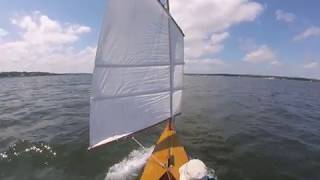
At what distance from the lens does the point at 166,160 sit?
1307 centimetres

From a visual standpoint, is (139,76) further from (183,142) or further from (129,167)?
(183,142)

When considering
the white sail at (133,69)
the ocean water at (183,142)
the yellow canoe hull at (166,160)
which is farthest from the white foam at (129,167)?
the white sail at (133,69)

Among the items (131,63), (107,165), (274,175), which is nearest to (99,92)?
(131,63)

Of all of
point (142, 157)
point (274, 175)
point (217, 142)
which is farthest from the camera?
point (217, 142)

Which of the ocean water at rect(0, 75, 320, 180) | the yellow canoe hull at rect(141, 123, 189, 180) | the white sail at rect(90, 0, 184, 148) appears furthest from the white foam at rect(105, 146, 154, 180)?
the white sail at rect(90, 0, 184, 148)

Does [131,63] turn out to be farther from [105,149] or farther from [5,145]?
[5,145]

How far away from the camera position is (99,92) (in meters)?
11.4

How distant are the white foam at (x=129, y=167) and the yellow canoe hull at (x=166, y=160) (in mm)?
2104

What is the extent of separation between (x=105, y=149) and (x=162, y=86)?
22.6 ft

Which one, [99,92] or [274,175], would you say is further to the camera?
[274,175]

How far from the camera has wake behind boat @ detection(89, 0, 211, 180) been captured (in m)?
11.0

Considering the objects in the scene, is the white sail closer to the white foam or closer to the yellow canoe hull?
the yellow canoe hull

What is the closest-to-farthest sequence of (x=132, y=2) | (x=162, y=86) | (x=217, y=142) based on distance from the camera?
(x=132, y=2)
(x=162, y=86)
(x=217, y=142)

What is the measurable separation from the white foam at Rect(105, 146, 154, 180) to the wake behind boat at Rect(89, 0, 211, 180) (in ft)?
7.82
